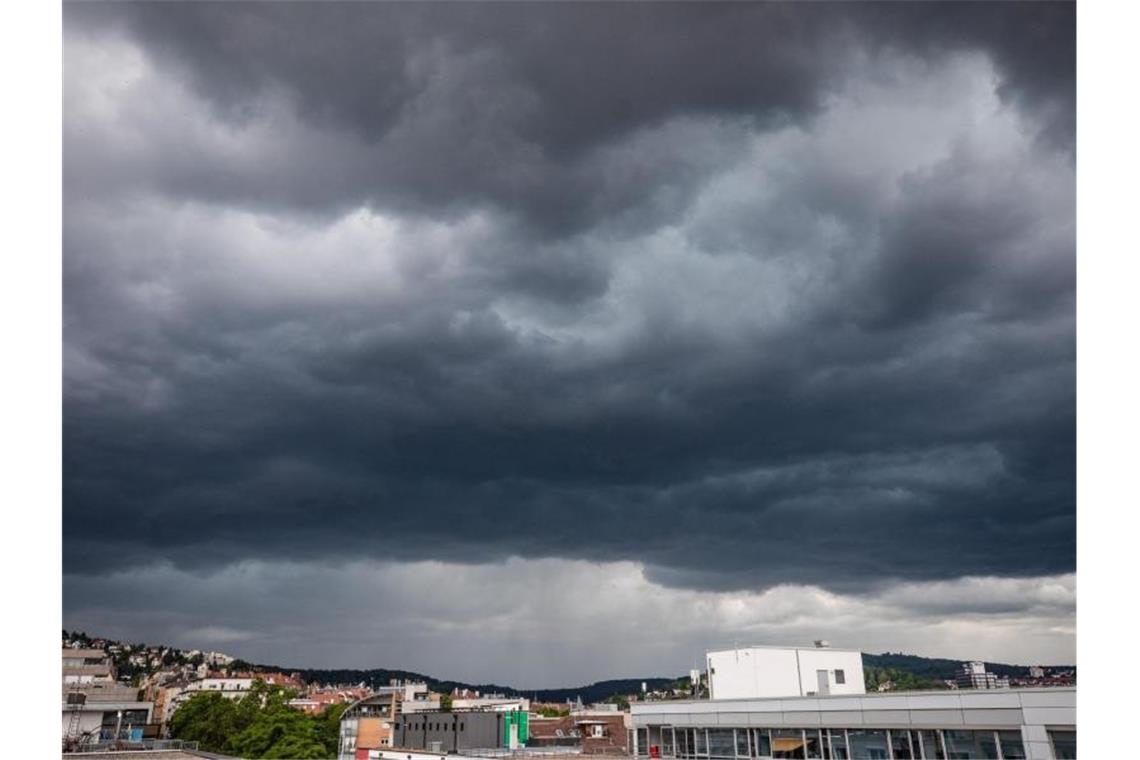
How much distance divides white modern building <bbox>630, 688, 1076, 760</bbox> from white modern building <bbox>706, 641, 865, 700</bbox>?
6522mm

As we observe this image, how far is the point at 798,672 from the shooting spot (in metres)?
33.3

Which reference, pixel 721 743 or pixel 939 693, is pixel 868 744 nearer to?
pixel 939 693

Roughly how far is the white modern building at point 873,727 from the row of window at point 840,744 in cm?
2

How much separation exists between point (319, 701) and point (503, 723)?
58876 mm

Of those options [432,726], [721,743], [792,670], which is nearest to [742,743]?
[721,743]

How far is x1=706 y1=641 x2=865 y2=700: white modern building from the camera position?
109 ft

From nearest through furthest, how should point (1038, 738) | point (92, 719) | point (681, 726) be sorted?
point (1038, 738), point (681, 726), point (92, 719)

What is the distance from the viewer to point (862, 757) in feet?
69.4

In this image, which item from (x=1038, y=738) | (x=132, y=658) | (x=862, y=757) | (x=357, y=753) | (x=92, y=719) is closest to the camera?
(x=1038, y=738)

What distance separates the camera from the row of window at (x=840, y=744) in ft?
58.0
